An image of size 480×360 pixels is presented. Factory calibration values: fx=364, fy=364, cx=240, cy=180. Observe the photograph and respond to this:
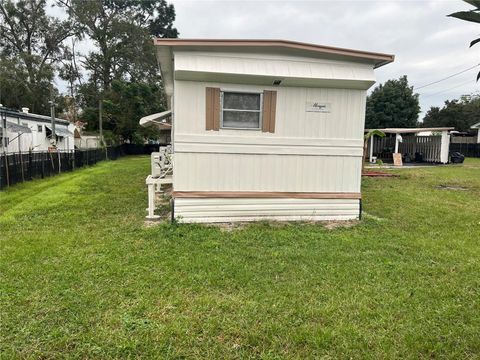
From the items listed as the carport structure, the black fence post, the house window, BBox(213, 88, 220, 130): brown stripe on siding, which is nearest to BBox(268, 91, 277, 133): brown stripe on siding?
the house window

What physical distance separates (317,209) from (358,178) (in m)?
0.89

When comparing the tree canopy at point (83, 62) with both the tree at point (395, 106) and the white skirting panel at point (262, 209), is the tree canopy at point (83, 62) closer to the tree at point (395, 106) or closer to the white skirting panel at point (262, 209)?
the tree at point (395, 106)

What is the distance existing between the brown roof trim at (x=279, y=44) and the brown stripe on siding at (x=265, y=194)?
225 cm

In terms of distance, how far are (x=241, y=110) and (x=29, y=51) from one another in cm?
3013

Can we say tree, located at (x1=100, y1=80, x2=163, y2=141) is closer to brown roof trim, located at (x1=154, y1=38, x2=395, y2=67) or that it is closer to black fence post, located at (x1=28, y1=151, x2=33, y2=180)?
black fence post, located at (x1=28, y1=151, x2=33, y2=180)

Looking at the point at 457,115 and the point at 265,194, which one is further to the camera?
the point at 457,115

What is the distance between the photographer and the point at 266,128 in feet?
19.2

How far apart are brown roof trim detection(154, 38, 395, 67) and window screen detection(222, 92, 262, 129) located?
75 centimetres

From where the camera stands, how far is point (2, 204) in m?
7.26

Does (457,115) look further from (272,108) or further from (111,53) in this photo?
(272,108)

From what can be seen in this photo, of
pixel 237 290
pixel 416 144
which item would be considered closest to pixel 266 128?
pixel 237 290

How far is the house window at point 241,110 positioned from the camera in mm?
5762

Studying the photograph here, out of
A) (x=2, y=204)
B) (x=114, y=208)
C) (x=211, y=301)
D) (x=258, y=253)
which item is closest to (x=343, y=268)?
(x=258, y=253)

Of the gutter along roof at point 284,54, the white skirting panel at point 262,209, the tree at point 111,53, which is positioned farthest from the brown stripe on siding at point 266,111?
the tree at point 111,53
